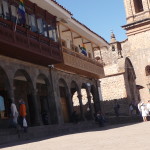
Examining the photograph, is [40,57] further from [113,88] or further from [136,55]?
[136,55]

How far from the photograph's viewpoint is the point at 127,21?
44562 mm

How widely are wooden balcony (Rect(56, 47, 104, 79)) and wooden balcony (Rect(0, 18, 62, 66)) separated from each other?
1.13 m

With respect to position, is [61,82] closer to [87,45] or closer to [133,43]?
[87,45]

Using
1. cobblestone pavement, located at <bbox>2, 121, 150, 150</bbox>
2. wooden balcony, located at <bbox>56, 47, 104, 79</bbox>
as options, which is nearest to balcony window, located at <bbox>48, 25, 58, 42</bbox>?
wooden balcony, located at <bbox>56, 47, 104, 79</bbox>

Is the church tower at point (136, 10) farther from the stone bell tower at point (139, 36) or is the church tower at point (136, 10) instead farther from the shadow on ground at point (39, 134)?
the shadow on ground at point (39, 134)

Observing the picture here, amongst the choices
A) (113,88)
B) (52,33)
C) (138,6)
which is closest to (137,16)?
(138,6)


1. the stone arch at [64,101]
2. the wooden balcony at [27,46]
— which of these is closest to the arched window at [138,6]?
the stone arch at [64,101]

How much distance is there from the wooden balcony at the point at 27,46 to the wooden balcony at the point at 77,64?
1.13 m

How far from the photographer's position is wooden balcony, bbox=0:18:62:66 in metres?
14.8

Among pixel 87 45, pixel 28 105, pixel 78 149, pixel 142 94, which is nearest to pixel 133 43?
pixel 142 94

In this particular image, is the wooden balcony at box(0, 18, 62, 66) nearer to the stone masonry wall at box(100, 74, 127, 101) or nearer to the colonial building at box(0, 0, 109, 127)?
the colonial building at box(0, 0, 109, 127)

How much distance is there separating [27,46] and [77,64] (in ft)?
22.1

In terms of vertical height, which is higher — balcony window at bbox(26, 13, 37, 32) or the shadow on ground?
balcony window at bbox(26, 13, 37, 32)

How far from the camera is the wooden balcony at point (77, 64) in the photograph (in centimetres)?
2126
